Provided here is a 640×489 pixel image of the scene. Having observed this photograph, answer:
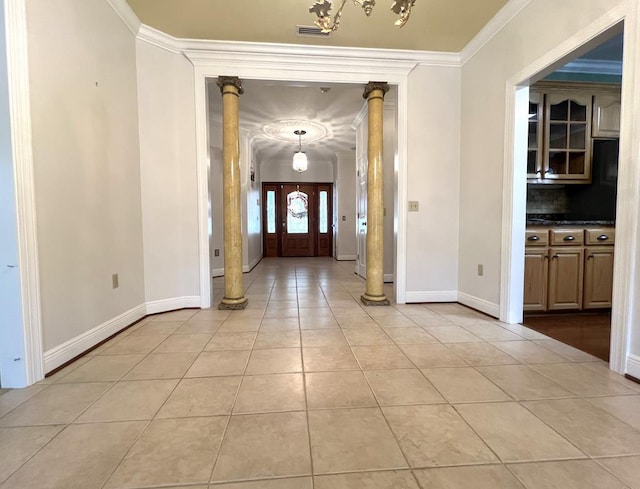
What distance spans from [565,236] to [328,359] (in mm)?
2594

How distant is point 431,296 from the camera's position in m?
3.50

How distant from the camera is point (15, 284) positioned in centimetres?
166

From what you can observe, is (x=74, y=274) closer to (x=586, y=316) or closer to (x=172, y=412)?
(x=172, y=412)

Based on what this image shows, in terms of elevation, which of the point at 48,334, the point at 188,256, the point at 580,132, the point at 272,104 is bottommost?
the point at 48,334

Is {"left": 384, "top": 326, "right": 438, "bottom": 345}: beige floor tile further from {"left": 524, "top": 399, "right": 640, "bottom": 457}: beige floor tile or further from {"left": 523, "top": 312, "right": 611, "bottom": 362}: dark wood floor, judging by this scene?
{"left": 523, "top": 312, "right": 611, "bottom": 362}: dark wood floor

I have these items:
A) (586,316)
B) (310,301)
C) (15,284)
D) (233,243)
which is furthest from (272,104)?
(586,316)

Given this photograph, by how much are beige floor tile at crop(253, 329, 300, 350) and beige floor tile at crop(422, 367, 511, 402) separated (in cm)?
95

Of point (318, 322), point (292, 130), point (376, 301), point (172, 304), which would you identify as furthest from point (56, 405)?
point (292, 130)

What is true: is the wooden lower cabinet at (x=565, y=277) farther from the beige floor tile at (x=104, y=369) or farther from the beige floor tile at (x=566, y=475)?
the beige floor tile at (x=104, y=369)

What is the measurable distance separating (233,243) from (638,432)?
10.2ft

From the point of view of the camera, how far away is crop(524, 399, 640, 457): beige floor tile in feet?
3.90

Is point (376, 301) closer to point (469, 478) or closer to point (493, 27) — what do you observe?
point (469, 478)

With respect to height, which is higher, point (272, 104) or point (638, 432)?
point (272, 104)

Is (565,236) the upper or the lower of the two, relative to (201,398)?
upper
